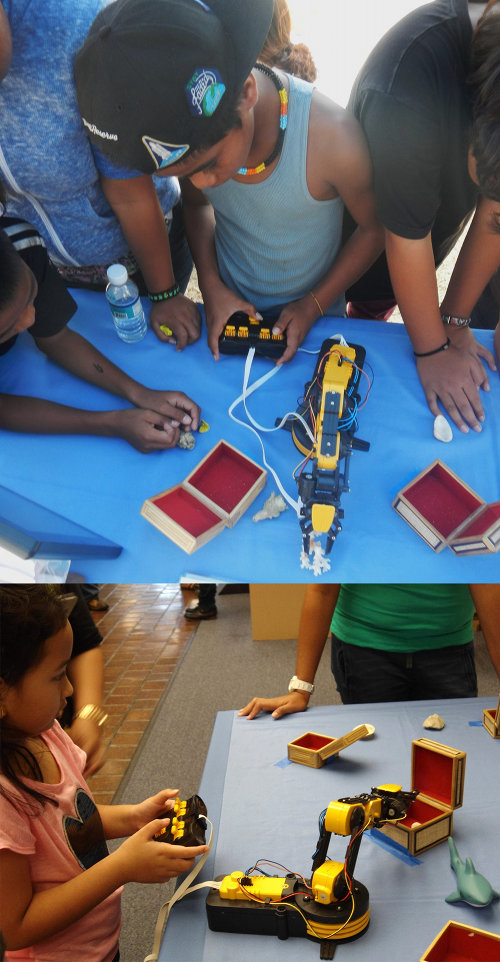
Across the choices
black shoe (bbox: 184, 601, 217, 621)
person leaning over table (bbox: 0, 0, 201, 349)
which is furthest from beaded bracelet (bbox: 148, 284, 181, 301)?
black shoe (bbox: 184, 601, 217, 621)

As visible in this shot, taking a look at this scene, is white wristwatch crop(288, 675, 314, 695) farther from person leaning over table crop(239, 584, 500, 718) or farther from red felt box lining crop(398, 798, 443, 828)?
red felt box lining crop(398, 798, 443, 828)

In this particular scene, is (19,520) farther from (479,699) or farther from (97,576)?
(479,699)

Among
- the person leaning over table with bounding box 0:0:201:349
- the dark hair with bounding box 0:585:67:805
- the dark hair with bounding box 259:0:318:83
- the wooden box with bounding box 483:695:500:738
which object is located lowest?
the wooden box with bounding box 483:695:500:738

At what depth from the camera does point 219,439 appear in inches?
28.1

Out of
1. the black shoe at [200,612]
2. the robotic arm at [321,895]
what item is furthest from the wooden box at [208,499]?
the black shoe at [200,612]

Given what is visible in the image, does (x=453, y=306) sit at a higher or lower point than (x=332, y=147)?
lower

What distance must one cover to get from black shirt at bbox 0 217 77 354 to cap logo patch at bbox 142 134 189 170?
0.15 m

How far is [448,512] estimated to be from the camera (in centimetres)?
68

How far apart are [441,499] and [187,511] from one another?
0.89ft

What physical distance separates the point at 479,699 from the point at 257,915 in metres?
0.53

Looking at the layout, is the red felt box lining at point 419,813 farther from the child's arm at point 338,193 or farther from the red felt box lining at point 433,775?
the child's arm at point 338,193

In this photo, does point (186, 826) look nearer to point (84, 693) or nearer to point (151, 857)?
point (151, 857)

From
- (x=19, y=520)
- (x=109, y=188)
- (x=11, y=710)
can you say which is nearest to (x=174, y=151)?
(x=109, y=188)

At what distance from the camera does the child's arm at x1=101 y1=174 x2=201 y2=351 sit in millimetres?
632
